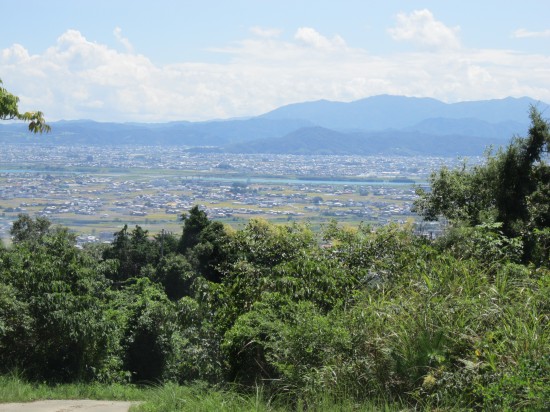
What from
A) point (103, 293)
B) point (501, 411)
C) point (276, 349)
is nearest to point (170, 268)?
point (103, 293)

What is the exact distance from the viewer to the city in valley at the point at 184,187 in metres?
72.8

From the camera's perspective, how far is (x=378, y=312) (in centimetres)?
654

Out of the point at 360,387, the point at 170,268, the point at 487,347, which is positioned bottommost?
the point at 170,268

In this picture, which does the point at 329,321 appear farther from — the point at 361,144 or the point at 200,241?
the point at 361,144

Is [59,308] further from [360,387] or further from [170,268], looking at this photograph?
[170,268]

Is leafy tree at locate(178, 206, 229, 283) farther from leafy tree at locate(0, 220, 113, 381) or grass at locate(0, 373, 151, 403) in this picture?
grass at locate(0, 373, 151, 403)

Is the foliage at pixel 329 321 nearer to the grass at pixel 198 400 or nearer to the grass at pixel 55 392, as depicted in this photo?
the grass at pixel 198 400

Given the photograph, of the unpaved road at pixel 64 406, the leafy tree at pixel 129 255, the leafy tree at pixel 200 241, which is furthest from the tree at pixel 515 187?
the leafy tree at pixel 129 255

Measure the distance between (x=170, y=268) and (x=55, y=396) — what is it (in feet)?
63.1

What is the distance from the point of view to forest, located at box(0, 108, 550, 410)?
224 inches

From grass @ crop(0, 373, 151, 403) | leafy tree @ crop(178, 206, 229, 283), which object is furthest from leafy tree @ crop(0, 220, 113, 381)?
leafy tree @ crop(178, 206, 229, 283)

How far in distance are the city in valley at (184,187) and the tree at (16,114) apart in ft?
125

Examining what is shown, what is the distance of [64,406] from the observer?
8984mm

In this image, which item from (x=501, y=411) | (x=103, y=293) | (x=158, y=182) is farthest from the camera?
(x=158, y=182)
